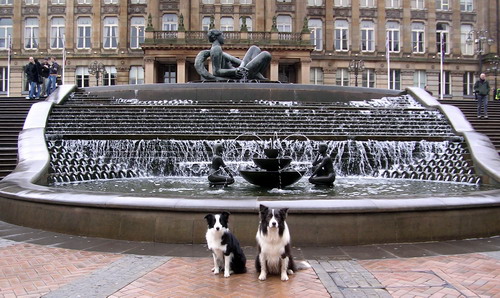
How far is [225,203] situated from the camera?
6570 mm

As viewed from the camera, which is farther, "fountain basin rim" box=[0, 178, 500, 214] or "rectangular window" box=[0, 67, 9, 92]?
"rectangular window" box=[0, 67, 9, 92]

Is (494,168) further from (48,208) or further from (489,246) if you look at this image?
(48,208)

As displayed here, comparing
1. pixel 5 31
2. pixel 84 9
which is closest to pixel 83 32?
pixel 84 9

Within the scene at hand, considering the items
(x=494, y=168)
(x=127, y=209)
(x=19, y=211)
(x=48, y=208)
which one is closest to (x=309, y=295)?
(x=127, y=209)

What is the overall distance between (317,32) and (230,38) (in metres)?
14.1

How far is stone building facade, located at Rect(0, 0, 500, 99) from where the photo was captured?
50594 mm

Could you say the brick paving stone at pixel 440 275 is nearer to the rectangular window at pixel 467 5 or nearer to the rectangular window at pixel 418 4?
the rectangular window at pixel 418 4

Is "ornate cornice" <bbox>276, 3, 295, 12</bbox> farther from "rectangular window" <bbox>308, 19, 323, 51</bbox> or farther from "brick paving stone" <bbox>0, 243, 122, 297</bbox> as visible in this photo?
"brick paving stone" <bbox>0, 243, 122, 297</bbox>

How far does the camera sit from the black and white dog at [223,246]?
4.95 metres

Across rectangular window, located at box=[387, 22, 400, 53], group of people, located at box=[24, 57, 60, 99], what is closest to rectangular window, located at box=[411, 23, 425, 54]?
rectangular window, located at box=[387, 22, 400, 53]

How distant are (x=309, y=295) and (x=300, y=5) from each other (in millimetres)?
50139

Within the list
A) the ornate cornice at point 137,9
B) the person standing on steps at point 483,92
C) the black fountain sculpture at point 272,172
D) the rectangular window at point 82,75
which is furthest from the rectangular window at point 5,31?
the black fountain sculpture at point 272,172

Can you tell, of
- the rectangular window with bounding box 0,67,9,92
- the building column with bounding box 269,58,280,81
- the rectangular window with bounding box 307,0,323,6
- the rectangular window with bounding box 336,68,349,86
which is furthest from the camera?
the rectangular window with bounding box 307,0,323,6

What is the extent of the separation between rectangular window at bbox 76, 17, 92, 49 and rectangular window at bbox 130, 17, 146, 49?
4864 mm
